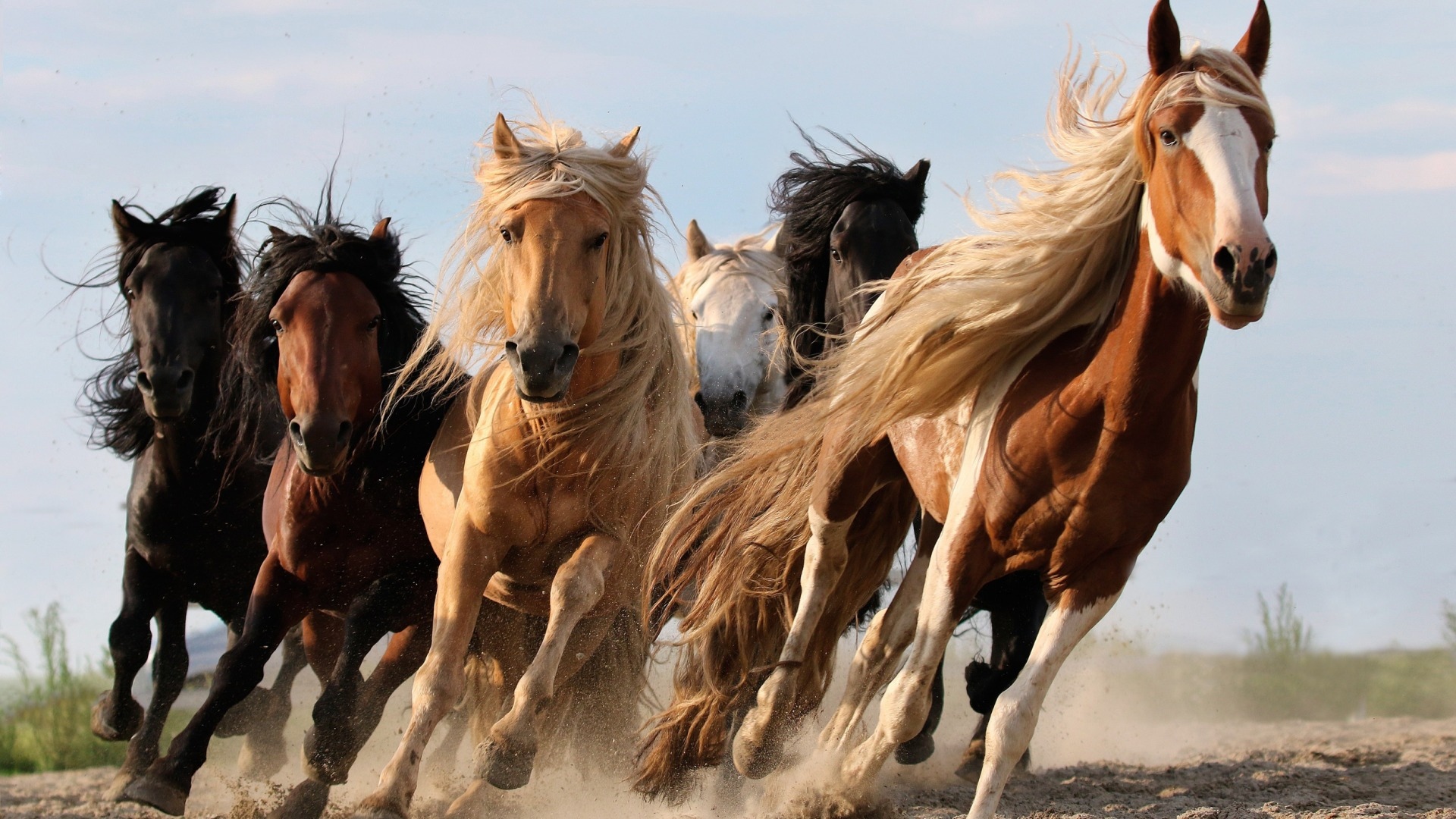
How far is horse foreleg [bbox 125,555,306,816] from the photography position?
184 inches

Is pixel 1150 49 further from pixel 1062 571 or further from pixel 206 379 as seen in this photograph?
pixel 206 379

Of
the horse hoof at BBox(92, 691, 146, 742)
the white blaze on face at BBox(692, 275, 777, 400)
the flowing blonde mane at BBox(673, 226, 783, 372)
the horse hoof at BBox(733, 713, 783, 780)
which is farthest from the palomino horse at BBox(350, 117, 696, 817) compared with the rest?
the horse hoof at BBox(92, 691, 146, 742)

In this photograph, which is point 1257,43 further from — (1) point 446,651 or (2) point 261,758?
(2) point 261,758

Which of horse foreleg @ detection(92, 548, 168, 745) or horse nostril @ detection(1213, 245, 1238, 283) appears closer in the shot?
horse nostril @ detection(1213, 245, 1238, 283)

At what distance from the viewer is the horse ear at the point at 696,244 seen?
23.5 ft

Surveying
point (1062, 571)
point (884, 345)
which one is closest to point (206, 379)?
point (884, 345)

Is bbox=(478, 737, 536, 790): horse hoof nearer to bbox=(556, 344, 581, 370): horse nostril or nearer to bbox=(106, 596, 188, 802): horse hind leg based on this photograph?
bbox=(556, 344, 581, 370): horse nostril

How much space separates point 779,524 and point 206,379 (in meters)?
2.38

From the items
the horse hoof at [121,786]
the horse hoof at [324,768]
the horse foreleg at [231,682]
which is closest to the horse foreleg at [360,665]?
the horse hoof at [324,768]

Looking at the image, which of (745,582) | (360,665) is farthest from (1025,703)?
(360,665)

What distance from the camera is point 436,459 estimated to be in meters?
4.95

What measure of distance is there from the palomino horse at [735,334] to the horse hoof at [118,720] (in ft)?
8.14

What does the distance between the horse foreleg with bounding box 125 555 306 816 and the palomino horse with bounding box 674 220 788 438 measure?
1.70m

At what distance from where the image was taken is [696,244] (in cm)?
719
